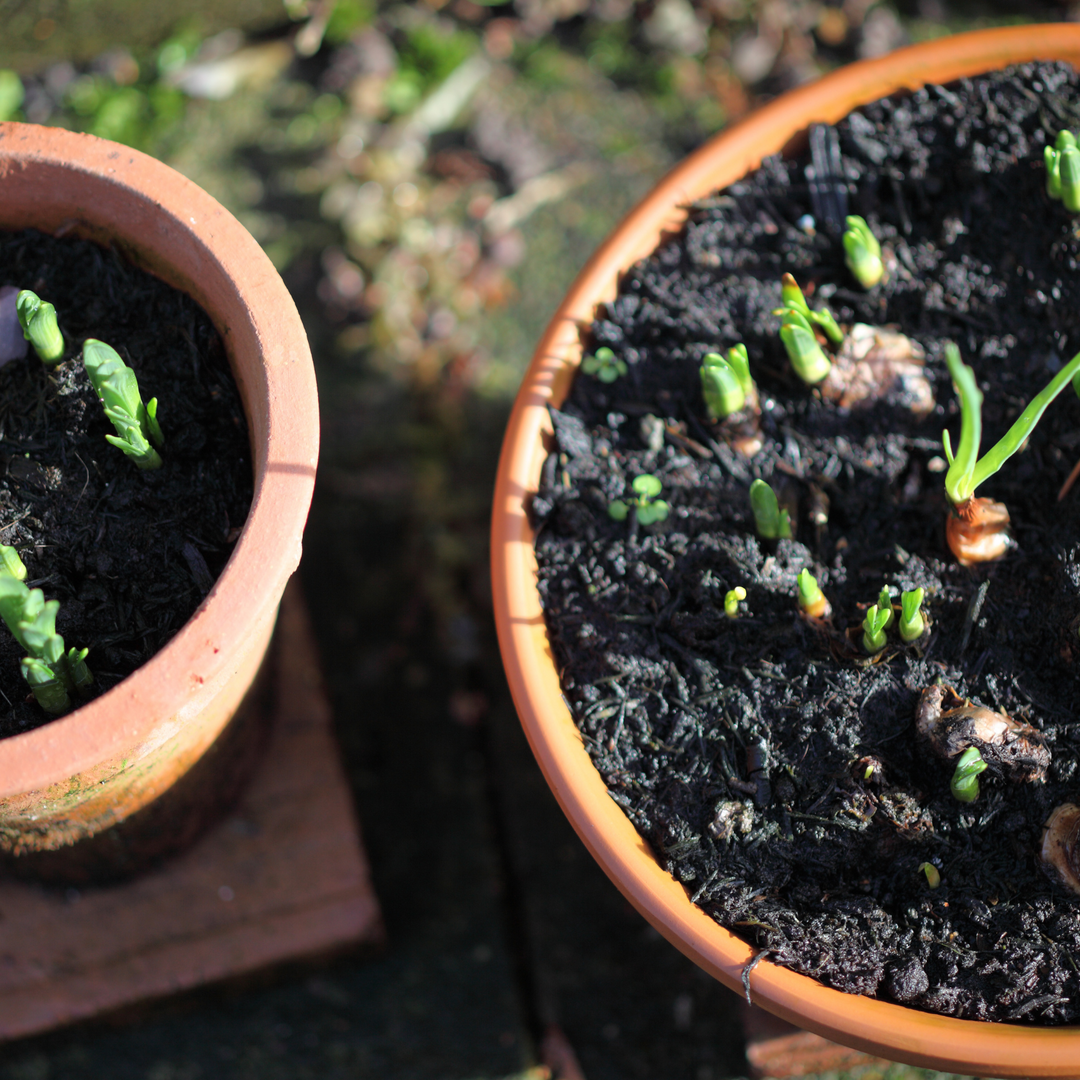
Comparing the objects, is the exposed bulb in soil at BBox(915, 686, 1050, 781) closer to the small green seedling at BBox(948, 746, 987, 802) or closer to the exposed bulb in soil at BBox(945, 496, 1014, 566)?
the small green seedling at BBox(948, 746, 987, 802)

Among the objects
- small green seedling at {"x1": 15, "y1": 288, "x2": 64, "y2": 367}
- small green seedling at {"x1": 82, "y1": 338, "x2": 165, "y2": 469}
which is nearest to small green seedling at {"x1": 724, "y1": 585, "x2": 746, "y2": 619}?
small green seedling at {"x1": 82, "y1": 338, "x2": 165, "y2": 469}

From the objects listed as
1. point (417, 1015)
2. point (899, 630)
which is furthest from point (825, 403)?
point (417, 1015)

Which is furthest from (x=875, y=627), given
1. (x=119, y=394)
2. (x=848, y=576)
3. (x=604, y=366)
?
(x=119, y=394)

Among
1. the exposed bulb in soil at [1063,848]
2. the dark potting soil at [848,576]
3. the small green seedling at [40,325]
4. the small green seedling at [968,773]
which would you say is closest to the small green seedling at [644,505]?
the dark potting soil at [848,576]

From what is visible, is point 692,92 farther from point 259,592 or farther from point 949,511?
point 259,592

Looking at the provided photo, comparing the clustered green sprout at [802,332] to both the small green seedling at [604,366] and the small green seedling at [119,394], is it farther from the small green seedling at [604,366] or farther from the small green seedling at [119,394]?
the small green seedling at [119,394]
